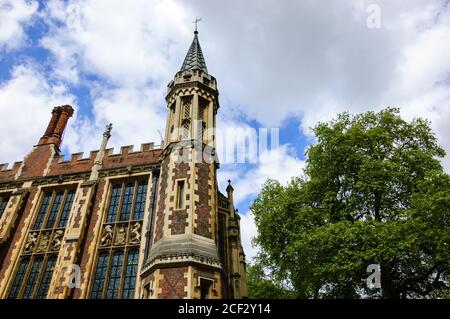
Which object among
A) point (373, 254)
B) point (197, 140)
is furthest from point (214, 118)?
point (373, 254)

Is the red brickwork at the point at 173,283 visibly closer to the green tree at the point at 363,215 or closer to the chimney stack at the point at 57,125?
the green tree at the point at 363,215

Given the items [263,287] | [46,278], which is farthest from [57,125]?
[263,287]

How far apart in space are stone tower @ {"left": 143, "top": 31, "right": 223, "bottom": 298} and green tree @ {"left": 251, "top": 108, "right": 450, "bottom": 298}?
4.58 metres

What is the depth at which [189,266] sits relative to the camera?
12188 millimetres

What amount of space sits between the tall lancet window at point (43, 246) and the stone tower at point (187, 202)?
5.29m

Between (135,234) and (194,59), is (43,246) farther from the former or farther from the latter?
(194,59)

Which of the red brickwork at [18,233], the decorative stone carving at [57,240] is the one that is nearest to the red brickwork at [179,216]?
the decorative stone carving at [57,240]

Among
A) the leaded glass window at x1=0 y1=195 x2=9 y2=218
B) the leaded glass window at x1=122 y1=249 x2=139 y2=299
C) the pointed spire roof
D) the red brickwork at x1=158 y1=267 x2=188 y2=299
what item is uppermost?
the pointed spire roof

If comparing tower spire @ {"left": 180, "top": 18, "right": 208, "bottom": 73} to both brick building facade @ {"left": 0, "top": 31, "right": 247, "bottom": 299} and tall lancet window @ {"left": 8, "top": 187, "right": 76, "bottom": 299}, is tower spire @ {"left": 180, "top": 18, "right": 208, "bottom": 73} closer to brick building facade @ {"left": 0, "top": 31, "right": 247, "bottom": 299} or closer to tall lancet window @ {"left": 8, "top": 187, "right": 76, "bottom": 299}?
brick building facade @ {"left": 0, "top": 31, "right": 247, "bottom": 299}

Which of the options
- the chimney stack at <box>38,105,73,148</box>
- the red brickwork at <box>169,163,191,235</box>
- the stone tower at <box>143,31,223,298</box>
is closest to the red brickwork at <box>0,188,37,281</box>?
the chimney stack at <box>38,105,73,148</box>

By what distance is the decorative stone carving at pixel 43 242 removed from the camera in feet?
53.8

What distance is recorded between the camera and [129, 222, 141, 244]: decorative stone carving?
612 inches

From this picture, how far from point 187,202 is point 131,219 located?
12.5 feet

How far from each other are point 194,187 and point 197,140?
299cm
